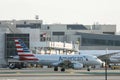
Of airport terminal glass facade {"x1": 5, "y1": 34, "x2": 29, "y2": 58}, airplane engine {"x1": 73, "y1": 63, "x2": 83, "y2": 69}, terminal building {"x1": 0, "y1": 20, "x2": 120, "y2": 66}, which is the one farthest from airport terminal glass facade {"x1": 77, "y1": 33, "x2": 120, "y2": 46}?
airplane engine {"x1": 73, "y1": 63, "x2": 83, "y2": 69}

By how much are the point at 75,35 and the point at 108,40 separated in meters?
12.0

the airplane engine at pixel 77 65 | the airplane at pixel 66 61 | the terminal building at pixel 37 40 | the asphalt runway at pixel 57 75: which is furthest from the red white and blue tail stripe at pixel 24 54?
the terminal building at pixel 37 40

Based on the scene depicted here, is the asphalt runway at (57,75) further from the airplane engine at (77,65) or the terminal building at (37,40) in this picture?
the terminal building at (37,40)

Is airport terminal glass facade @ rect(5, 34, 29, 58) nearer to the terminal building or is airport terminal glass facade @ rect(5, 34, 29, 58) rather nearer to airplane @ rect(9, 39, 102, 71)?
the terminal building

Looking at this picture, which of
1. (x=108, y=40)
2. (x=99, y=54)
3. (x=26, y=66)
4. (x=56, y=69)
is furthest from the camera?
(x=108, y=40)

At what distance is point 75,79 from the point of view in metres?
65.8

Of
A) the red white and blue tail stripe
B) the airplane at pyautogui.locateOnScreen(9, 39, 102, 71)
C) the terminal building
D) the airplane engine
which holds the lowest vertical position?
the airplane engine

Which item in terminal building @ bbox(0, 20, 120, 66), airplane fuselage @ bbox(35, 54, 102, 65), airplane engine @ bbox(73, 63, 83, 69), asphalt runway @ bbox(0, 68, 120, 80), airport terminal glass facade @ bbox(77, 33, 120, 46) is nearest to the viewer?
asphalt runway @ bbox(0, 68, 120, 80)

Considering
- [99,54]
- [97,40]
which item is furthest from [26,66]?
[97,40]

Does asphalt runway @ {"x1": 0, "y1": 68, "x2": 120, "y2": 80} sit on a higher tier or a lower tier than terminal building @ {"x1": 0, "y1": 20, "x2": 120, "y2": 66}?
lower


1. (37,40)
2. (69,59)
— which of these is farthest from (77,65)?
(37,40)

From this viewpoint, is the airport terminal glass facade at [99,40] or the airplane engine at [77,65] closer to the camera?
the airplane engine at [77,65]

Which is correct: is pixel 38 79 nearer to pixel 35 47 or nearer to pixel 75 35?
pixel 35 47

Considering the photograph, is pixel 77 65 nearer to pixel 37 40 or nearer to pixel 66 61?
pixel 66 61
